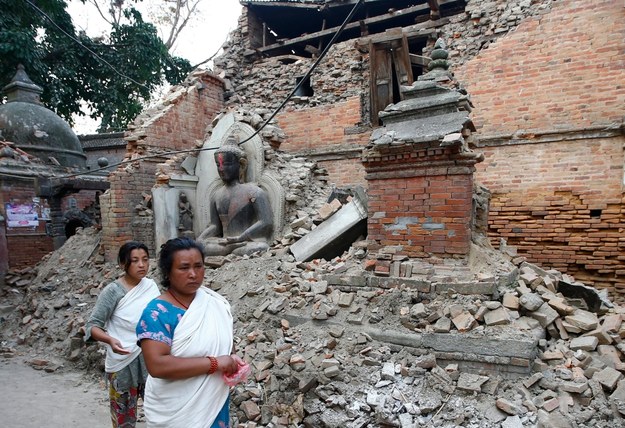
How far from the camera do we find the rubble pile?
2943mm

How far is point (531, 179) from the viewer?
7.51 m

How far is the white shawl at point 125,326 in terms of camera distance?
2836 mm

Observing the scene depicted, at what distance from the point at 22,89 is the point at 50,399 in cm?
1312

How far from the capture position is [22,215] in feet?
30.8

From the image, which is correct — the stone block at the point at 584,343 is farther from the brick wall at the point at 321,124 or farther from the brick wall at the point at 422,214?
the brick wall at the point at 321,124

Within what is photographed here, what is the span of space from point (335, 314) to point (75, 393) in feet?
10.6

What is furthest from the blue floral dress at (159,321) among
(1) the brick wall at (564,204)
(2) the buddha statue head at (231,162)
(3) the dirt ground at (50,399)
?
(1) the brick wall at (564,204)

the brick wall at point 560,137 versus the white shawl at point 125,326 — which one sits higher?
the brick wall at point 560,137

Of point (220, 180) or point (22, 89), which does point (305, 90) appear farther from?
point (22, 89)

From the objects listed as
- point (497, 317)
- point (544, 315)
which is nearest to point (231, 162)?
point (497, 317)

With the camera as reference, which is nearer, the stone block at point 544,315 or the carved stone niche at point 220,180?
the stone block at point 544,315

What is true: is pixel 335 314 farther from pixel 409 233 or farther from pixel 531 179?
pixel 531 179

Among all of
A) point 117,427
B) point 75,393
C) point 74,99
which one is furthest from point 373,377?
point 74,99

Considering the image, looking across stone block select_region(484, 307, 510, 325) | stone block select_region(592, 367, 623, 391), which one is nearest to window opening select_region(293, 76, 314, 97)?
stone block select_region(484, 307, 510, 325)
